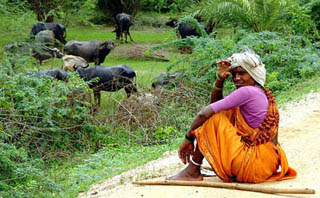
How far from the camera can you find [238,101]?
15.9ft

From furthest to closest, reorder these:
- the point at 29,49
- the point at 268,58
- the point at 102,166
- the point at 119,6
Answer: the point at 119,6 → the point at 29,49 → the point at 268,58 → the point at 102,166

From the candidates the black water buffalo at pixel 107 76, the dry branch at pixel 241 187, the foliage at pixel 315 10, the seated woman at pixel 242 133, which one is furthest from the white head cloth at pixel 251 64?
the foliage at pixel 315 10

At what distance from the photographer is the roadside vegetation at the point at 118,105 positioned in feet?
22.6

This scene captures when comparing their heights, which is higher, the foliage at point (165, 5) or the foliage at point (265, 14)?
the foliage at point (265, 14)

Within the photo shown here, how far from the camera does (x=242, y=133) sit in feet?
16.3

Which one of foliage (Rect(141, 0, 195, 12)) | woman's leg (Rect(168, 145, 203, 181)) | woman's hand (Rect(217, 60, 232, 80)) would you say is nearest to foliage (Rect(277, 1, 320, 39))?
woman's hand (Rect(217, 60, 232, 80))

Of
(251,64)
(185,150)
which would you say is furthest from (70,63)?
(251,64)

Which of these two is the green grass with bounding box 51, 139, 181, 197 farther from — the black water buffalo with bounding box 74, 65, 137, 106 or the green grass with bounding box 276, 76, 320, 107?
the black water buffalo with bounding box 74, 65, 137, 106

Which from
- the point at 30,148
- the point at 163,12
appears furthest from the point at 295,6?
the point at 163,12

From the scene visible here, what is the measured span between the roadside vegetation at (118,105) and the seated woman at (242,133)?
199 cm

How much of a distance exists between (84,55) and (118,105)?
8.28m

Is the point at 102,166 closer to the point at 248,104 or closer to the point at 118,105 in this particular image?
the point at 118,105

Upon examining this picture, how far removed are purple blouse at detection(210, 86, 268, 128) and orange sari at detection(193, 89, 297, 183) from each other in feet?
0.22

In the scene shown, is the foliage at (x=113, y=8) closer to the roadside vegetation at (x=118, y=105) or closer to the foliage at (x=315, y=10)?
the roadside vegetation at (x=118, y=105)
